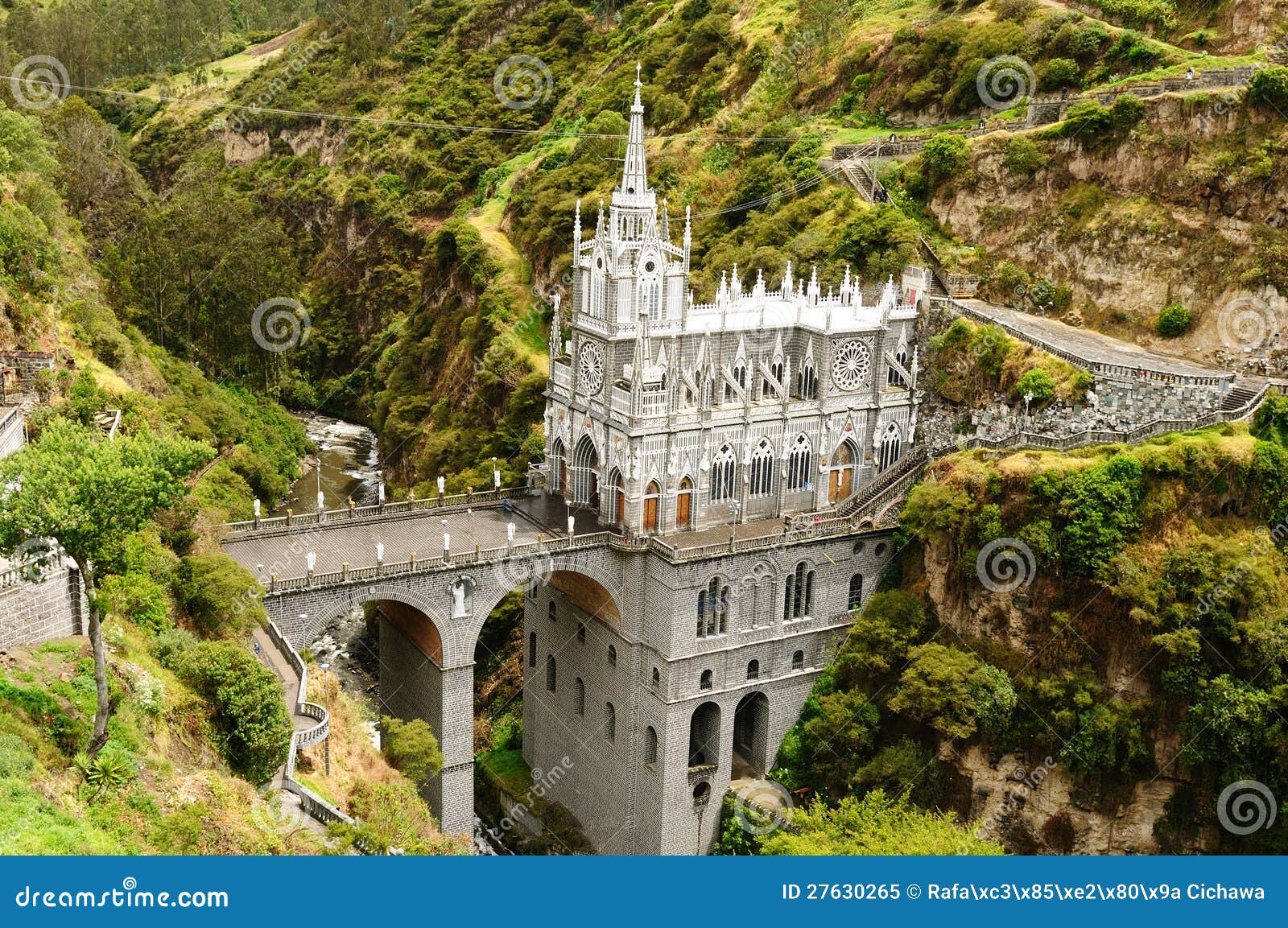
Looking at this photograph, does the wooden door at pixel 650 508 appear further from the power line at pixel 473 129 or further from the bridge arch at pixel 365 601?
the power line at pixel 473 129

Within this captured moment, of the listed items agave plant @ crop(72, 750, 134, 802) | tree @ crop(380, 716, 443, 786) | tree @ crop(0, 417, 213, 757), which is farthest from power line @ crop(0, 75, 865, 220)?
agave plant @ crop(72, 750, 134, 802)

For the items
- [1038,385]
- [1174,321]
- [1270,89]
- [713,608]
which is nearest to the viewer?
[713,608]

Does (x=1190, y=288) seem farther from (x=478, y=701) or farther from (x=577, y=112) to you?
(x=577, y=112)

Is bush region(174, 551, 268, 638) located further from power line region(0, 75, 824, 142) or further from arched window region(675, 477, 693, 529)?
power line region(0, 75, 824, 142)

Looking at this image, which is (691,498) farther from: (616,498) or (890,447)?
(890,447)

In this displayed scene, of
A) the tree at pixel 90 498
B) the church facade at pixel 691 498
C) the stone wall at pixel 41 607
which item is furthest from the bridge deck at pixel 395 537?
the tree at pixel 90 498

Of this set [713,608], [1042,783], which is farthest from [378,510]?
[1042,783]
